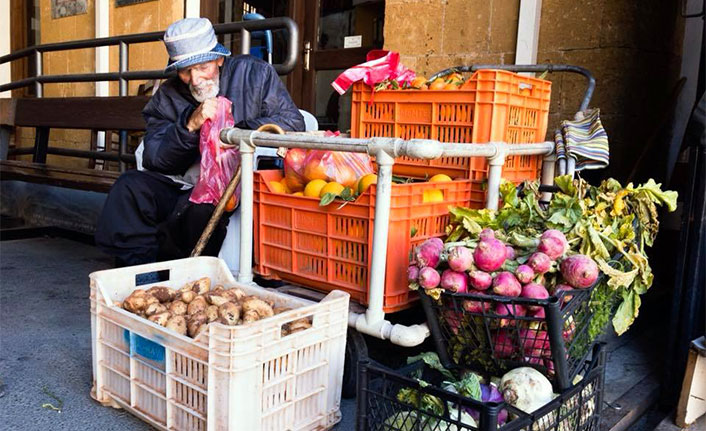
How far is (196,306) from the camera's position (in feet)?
7.03

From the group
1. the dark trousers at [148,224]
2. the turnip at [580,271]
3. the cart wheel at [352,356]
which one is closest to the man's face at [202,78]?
the dark trousers at [148,224]

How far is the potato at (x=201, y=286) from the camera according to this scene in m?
2.34

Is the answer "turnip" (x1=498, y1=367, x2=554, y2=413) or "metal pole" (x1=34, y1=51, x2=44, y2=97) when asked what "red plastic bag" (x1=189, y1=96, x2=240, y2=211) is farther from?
"metal pole" (x1=34, y1=51, x2=44, y2=97)

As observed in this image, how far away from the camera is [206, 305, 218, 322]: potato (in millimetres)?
2070

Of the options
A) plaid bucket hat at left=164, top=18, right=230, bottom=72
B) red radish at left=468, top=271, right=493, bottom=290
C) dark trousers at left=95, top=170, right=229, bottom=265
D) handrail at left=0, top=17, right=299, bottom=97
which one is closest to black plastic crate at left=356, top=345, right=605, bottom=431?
red radish at left=468, top=271, right=493, bottom=290

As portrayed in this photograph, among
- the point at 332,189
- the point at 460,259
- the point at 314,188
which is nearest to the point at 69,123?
the point at 314,188

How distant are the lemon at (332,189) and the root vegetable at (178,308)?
65 cm

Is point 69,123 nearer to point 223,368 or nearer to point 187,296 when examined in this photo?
point 187,296

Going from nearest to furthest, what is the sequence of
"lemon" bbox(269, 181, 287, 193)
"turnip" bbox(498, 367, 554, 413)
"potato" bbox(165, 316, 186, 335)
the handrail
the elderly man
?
"turnip" bbox(498, 367, 554, 413) → "potato" bbox(165, 316, 186, 335) → "lemon" bbox(269, 181, 287, 193) → the elderly man → the handrail

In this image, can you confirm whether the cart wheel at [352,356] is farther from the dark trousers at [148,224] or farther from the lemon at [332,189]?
the dark trousers at [148,224]

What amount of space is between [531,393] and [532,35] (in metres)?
2.70

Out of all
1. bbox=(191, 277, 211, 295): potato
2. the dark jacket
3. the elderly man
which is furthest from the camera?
the dark jacket

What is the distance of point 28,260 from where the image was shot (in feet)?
15.0

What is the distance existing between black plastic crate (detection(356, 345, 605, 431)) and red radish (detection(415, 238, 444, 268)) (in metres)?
0.32
